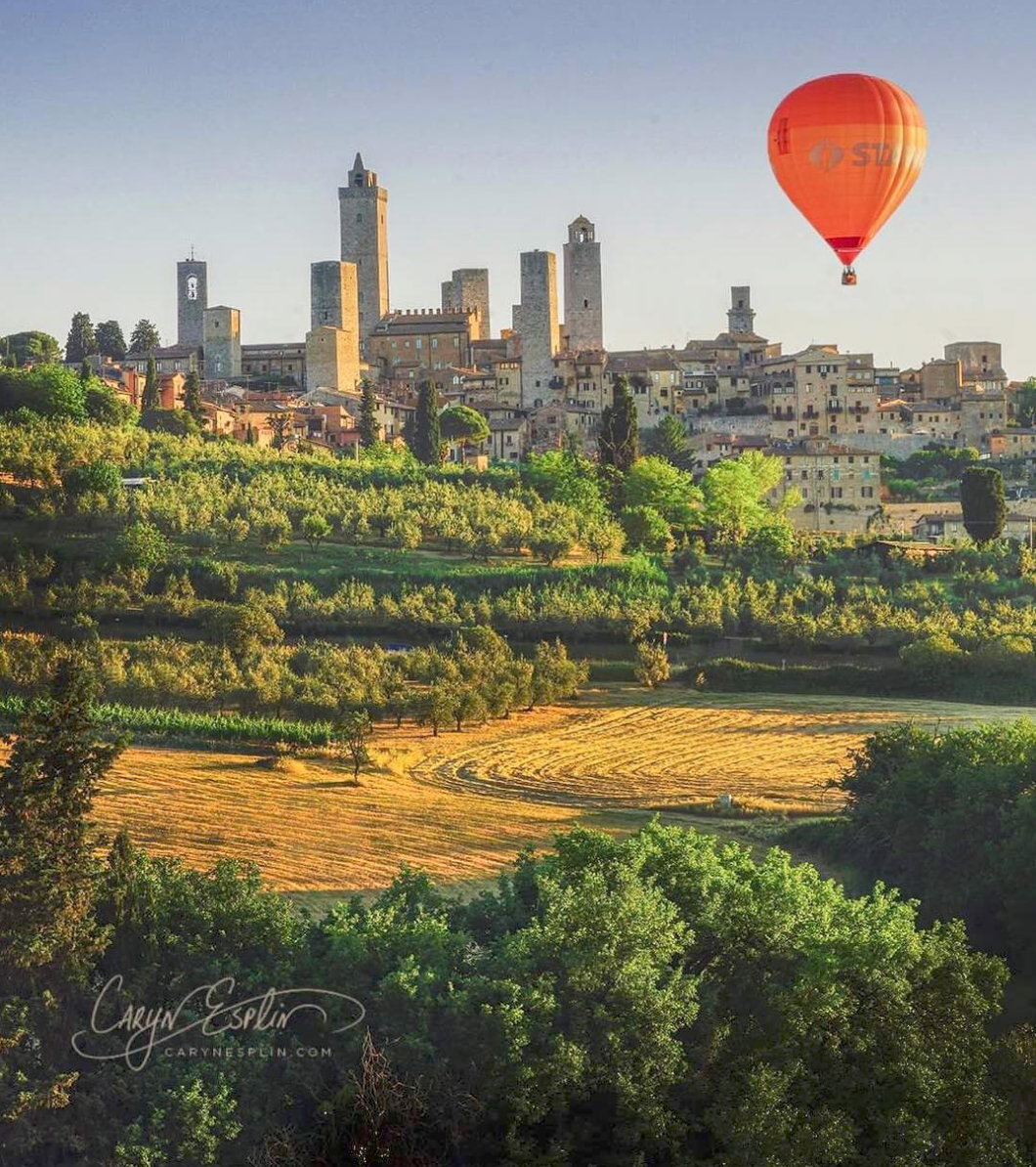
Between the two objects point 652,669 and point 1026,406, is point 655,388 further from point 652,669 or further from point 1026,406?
point 652,669

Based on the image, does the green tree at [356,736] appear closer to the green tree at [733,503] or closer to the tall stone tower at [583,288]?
the green tree at [733,503]

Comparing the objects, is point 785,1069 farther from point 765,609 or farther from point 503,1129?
point 765,609

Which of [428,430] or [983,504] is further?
[428,430]

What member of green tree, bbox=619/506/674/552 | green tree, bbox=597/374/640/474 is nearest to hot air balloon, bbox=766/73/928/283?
green tree, bbox=619/506/674/552

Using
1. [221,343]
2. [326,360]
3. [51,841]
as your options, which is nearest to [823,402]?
[326,360]

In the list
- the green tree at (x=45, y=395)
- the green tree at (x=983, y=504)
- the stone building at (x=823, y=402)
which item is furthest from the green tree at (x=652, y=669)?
the stone building at (x=823, y=402)

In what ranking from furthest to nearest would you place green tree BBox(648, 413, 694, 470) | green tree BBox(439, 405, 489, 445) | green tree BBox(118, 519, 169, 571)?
green tree BBox(439, 405, 489, 445) < green tree BBox(648, 413, 694, 470) < green tree BBox(118, 519, 169, 571)

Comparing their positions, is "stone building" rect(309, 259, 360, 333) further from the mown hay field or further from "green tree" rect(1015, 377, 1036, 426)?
the mown hay field
